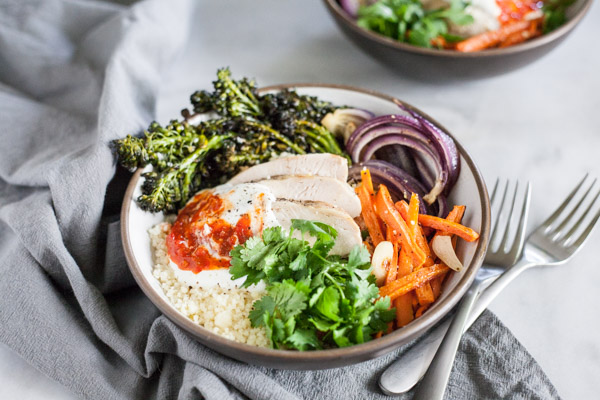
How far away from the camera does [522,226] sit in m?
2.71

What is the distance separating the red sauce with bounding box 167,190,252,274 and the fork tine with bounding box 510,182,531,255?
1.21 m

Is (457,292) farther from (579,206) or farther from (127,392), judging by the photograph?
(127,392)

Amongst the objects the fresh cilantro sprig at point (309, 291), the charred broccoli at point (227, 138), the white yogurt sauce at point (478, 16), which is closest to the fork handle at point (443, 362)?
the fresh cilantro sprig at point (309, 291)

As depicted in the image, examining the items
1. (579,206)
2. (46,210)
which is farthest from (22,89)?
(579,206)

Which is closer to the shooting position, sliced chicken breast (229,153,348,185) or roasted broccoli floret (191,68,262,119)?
sliced chicken breast (229,153,348,185)

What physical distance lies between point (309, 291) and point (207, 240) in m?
0.51

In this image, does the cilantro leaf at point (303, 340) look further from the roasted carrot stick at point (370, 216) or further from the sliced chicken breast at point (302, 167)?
the sliced chicken breast at point (302, 167)

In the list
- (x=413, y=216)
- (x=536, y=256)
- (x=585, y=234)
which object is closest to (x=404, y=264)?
(x=413, y=216)

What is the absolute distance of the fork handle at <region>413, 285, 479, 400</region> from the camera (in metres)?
2.10

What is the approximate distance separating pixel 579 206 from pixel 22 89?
306 cm

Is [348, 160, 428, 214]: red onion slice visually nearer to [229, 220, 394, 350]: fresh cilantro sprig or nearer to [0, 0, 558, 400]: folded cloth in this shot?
[229, 220, 394, 350]: fresh cilantro sprig

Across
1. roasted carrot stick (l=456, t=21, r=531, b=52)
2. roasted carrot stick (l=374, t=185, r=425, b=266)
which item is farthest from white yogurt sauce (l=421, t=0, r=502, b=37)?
roasted carrot stick (l=374, t=185, r=425, b=266)

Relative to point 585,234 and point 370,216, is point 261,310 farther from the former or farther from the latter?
point 585,234

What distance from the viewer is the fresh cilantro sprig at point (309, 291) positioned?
2.05m
